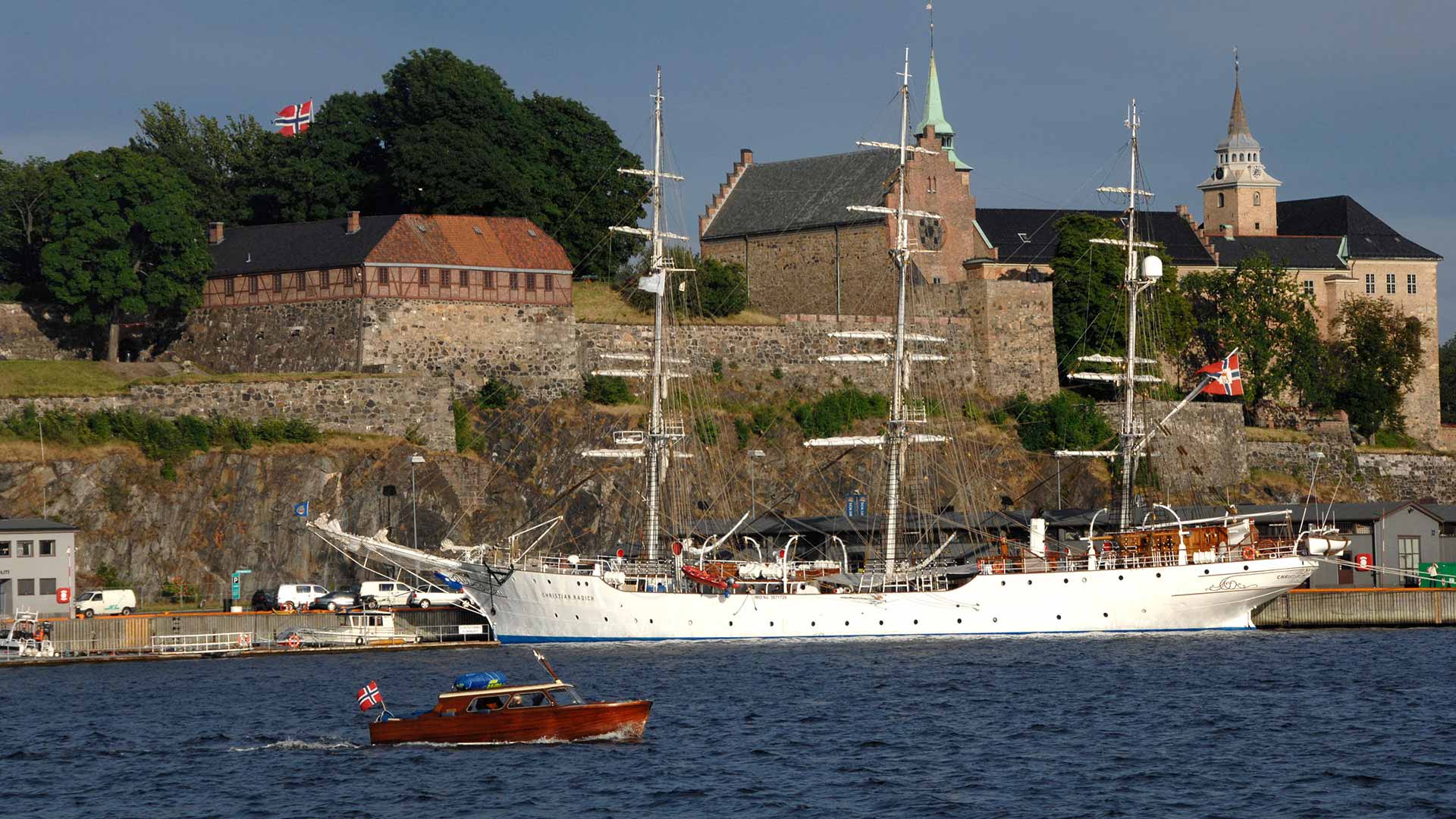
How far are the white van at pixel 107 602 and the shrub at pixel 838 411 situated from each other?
116 feet

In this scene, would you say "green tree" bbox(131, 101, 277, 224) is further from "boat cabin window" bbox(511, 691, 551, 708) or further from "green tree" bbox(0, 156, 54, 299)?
"boat cabin window" bbox(511, 691, 551, 708)

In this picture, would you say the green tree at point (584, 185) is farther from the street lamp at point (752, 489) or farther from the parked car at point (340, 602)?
the parked car at point (340, 602)

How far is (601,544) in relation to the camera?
90.2m

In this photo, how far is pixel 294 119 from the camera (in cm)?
11138

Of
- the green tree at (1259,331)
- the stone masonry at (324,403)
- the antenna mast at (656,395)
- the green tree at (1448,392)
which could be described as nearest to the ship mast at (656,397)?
the antenna mast at (656,395)

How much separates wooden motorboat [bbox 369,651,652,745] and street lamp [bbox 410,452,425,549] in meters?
34.2

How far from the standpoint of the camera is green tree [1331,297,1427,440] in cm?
12488

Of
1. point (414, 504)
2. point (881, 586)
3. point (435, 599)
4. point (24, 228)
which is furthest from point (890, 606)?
point (24, 228)

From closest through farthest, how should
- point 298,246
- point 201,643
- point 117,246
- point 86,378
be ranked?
1. point 201,643
2. point 86,378
3. point 117,246
4. point 298,246

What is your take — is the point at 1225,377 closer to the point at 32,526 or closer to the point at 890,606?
the point at 890,606

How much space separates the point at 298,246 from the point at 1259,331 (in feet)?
180

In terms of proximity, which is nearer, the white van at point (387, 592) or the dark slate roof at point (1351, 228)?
the white van at point (387, 592)

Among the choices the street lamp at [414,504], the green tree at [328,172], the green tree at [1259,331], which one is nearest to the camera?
the street lamp at [414,504]

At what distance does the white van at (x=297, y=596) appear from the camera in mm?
79562
